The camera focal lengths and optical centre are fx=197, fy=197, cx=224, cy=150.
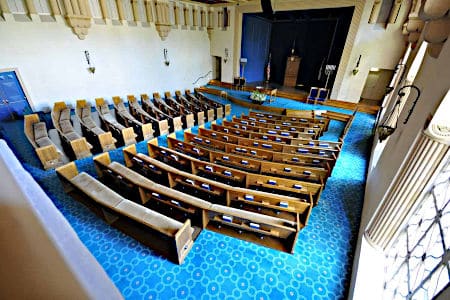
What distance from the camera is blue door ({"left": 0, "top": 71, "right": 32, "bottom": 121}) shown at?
6684 millimetres

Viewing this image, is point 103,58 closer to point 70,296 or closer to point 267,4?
point 267,4

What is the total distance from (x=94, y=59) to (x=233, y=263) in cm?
975

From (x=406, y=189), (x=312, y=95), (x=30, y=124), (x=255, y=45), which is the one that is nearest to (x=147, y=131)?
(x=30, y=124)

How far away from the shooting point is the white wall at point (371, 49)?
26.5 ft

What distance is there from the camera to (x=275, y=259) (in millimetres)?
2721

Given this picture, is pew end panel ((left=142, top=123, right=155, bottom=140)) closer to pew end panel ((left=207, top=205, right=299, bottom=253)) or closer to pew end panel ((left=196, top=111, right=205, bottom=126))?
pew end panel ((left=196, top=111, right=205, bottom=126))

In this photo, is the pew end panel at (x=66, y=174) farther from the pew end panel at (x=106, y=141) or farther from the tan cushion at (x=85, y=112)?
the tan cushion at (x=85, y=112)

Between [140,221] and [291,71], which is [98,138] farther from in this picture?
[291,71]

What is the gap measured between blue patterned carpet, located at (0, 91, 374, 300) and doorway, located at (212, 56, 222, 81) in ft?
41.4

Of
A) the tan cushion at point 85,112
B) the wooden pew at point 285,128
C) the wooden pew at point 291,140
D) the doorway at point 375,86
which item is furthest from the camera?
the doorway at point 375,86

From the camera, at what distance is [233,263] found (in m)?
2.67

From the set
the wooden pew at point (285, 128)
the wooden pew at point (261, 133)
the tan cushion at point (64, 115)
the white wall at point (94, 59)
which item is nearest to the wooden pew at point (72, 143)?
the tan cushion at point (64, 115)

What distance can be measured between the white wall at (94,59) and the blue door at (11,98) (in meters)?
0.25

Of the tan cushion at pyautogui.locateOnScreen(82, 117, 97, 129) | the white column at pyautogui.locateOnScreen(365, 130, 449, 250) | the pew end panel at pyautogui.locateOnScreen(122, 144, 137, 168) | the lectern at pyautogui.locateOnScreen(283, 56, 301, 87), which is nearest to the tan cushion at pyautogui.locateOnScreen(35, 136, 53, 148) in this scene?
the tan cushion at pyautogui.locateOnScreen(82, 117, 97, 129)
